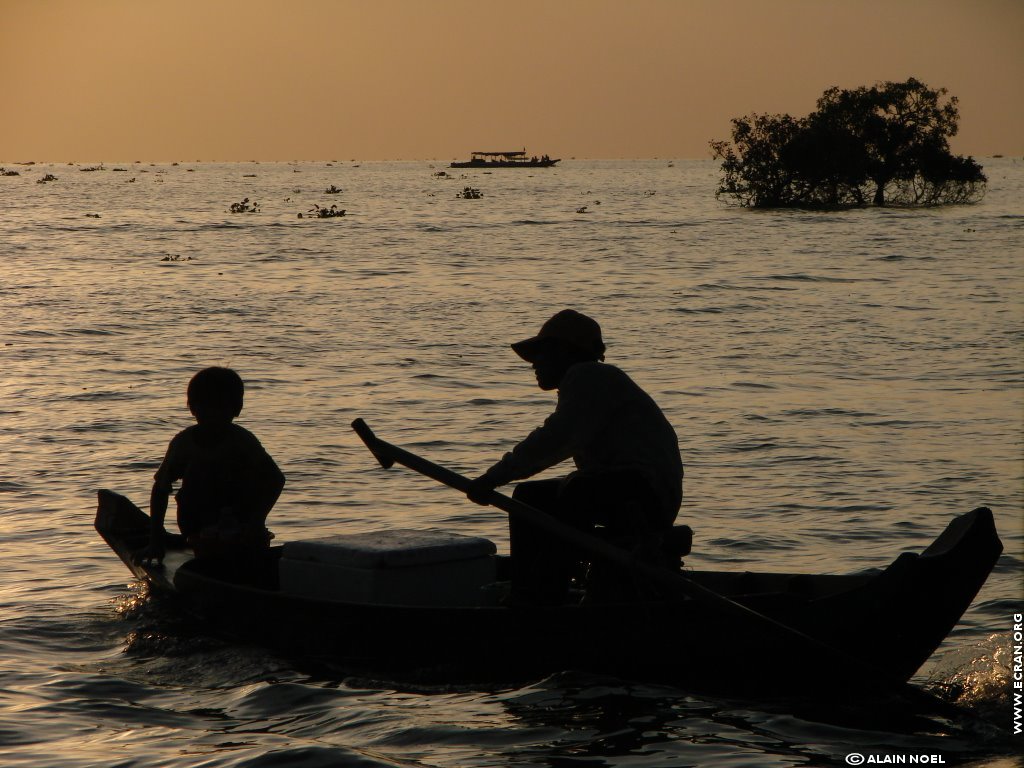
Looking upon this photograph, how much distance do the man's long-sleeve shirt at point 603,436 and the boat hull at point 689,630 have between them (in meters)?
0.72

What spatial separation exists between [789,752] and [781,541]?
4586 millimetres

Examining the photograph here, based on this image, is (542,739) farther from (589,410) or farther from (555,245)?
(555,245)

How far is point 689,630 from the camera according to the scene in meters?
7.28

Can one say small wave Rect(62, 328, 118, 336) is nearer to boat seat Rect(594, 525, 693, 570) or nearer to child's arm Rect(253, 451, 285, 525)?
child's arm Rect(253, 451, 285, 525)

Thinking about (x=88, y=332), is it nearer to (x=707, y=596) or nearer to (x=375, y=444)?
(x=375, y=444)

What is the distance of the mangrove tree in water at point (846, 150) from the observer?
71.4 meters

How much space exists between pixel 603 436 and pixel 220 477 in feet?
9.20

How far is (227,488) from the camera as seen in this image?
8859mm

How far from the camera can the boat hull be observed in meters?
6.96

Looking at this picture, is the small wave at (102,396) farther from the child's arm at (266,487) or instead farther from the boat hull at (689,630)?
the boat hull at (689,630)

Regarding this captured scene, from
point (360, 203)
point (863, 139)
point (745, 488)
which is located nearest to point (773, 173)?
point (863, 139)

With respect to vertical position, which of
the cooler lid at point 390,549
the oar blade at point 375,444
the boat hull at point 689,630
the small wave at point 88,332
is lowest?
the boat hull at point 689,630

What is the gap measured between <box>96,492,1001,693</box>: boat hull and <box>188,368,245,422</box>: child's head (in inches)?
42.2

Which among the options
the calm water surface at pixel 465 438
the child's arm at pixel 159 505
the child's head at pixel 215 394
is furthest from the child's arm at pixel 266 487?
the calm water surface at pixel 465 438
